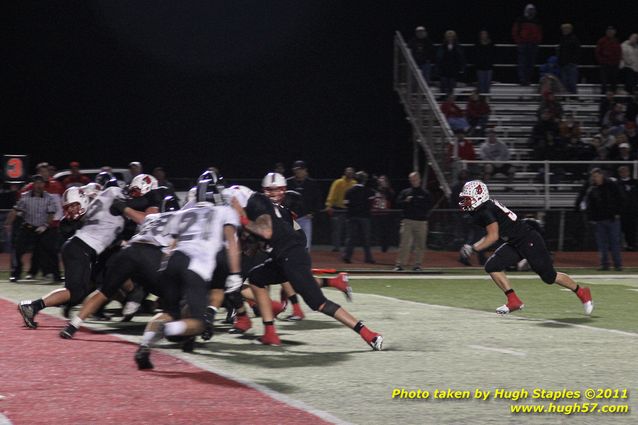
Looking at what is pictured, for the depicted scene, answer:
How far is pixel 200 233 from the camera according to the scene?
9.33 m

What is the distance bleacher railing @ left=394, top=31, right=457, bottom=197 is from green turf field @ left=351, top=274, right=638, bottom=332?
609 cm

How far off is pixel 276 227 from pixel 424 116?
1642 cm

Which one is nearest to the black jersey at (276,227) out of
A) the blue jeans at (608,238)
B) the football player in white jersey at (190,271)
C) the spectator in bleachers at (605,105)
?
the football player in white jersey at (190,271)

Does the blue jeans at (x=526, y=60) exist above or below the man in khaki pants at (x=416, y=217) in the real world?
above

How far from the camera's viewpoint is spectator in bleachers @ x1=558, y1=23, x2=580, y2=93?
27344 millimetres

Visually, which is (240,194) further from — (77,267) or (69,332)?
(69,332)

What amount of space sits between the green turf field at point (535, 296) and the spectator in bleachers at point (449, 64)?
29.0ft

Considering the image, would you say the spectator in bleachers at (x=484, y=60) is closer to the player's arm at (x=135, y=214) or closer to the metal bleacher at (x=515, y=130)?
the metal bleacher at (x=515, y=130)

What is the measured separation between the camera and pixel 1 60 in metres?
30.1

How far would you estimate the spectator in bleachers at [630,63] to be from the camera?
2812 cm

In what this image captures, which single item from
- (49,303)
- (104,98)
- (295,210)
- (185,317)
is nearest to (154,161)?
(104,98)

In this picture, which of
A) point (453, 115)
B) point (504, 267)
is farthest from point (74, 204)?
point (453, 115)

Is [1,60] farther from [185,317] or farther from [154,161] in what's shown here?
[185,317]

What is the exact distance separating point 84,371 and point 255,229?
6.90ft
